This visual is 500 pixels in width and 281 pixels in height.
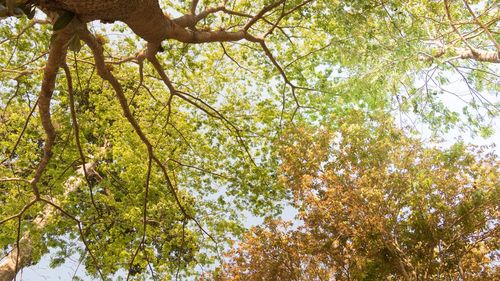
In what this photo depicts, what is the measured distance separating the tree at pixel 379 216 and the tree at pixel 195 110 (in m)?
0.90

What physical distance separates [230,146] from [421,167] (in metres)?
5.10

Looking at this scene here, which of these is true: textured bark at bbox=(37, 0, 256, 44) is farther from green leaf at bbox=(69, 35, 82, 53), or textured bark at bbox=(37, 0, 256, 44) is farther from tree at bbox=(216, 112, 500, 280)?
tree at bbox=(216, 112, 500, 280)

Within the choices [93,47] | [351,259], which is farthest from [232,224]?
[93,47]

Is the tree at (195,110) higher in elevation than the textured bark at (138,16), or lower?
higher

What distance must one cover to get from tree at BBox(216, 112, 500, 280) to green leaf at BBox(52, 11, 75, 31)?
13.9 feet

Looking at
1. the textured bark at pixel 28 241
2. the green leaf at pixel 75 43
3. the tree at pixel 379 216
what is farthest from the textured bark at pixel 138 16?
the textured bark at pixel 28 241

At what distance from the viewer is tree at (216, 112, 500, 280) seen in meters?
5.07

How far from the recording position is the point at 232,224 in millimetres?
8852

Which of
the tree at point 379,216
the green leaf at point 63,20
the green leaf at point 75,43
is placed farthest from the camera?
the tree at point 379,216

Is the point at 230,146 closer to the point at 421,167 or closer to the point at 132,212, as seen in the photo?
the point at 132,212

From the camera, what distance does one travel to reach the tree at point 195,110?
18.5ft

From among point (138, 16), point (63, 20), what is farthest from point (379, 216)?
point (63, 20)

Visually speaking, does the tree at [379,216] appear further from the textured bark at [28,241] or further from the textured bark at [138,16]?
the textured bark at [28,241]

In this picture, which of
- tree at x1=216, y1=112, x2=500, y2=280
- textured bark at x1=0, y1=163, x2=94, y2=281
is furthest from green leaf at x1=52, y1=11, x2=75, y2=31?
textured bark at x1=0, y1=163, x2=94, y2=281
